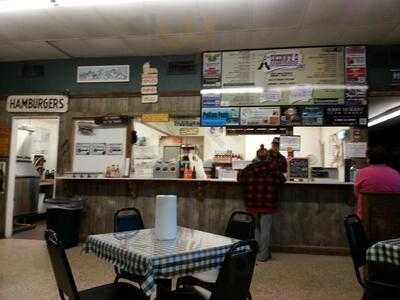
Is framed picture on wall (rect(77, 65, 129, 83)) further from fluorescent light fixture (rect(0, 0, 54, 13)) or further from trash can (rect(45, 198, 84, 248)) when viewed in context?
trash can (rect(45, 198, 84, 248))

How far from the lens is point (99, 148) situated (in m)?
6.55

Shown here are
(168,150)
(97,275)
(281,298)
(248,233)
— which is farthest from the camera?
(168,150)

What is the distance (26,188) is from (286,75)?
6.11 m

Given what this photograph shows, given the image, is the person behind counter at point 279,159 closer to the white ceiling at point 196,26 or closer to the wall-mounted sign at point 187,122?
the wall-mounted sign at point 187,122

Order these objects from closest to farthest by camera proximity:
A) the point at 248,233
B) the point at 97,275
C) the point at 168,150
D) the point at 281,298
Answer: the point at 248,233, the point at 281,298, the point at 97,275, the point at 168,150

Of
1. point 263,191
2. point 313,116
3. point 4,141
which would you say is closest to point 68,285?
point 263,191

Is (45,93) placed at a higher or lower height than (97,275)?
higher

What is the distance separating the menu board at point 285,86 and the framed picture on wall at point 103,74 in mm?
1459

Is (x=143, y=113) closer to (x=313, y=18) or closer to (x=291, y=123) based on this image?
(x=291, y=123)

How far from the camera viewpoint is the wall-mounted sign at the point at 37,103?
6645 millimetres

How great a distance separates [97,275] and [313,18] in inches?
166

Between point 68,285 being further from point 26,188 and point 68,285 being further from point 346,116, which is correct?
point 26,188

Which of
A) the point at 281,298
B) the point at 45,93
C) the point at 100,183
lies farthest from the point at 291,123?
the point at 45,93

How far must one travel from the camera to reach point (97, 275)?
14.4ft
